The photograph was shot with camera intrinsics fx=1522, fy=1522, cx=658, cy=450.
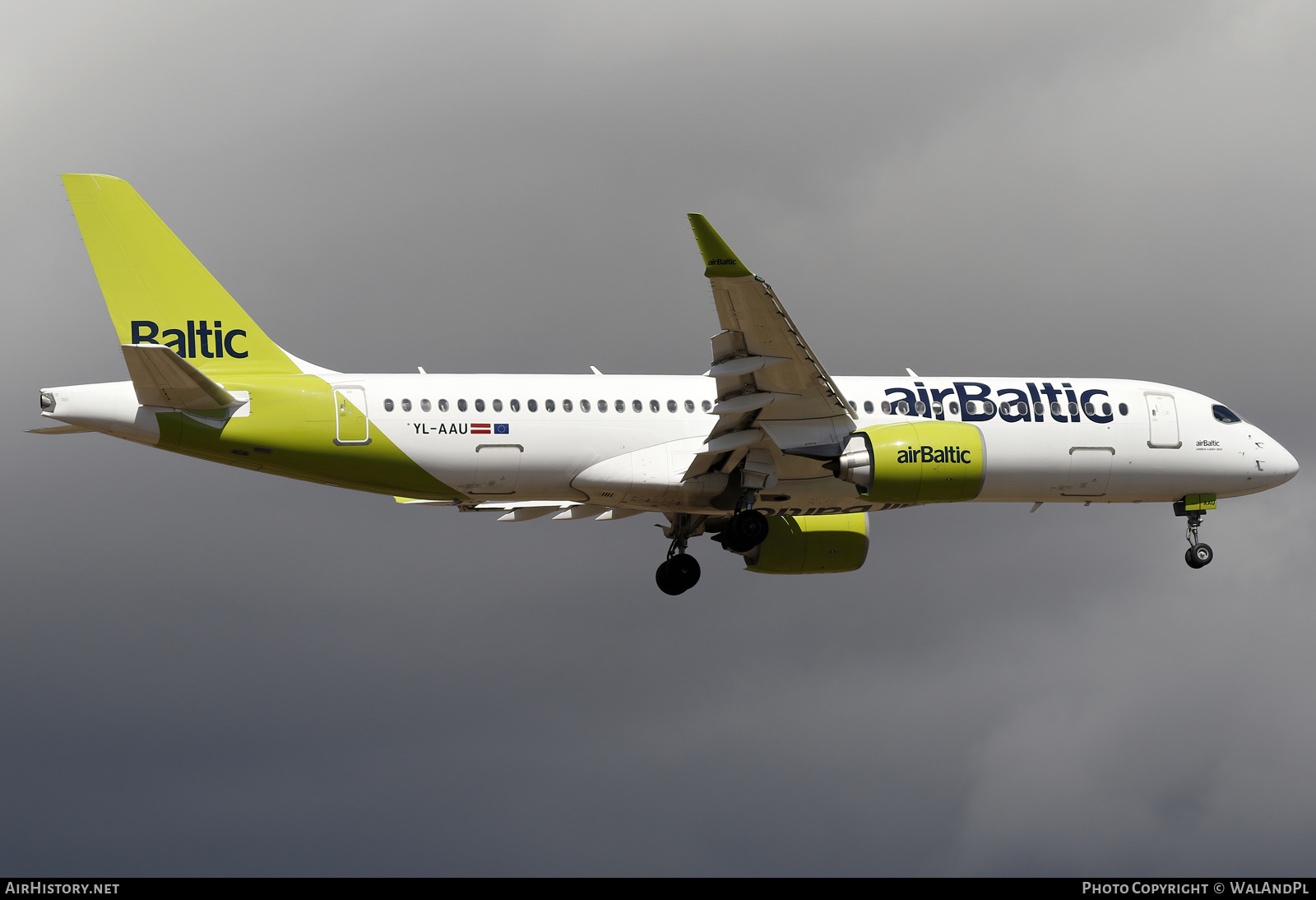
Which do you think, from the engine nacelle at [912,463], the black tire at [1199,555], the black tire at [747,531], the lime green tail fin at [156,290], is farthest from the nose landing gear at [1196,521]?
the lime green tail fin at [156,290]

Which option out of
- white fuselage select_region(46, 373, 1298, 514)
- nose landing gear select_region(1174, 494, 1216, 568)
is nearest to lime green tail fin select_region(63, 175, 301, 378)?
white fuselage select_region(46, 373, 1298, 514)

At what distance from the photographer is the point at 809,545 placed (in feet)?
123

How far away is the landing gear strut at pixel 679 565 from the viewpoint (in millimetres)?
36938

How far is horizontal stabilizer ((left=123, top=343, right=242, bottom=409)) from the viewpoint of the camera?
1101 inches

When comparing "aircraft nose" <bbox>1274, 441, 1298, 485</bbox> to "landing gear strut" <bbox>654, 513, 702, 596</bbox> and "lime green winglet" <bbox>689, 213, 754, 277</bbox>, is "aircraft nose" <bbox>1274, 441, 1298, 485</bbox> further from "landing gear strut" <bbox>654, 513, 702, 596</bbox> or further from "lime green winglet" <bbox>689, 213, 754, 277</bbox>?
"lime green winglet" <bbox>689, 213, 754, 277</bbox>

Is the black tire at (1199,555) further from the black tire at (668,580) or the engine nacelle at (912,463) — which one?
the black tire at (668,580)

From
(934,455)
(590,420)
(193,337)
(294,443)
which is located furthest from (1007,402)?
(193,337)

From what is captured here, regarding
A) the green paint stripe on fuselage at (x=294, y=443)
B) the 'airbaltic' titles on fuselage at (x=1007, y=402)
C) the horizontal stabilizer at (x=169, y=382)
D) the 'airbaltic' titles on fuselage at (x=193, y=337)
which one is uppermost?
the 'airbaltic' titles on fuselage at (x=193, y=337)

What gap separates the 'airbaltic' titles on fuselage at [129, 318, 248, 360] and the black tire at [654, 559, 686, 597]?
11479 mm

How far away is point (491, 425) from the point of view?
102ft

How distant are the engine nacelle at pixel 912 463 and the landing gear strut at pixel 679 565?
624 cm

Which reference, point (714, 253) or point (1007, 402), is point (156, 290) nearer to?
point (714, 253)

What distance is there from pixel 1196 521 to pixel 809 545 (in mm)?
9314
